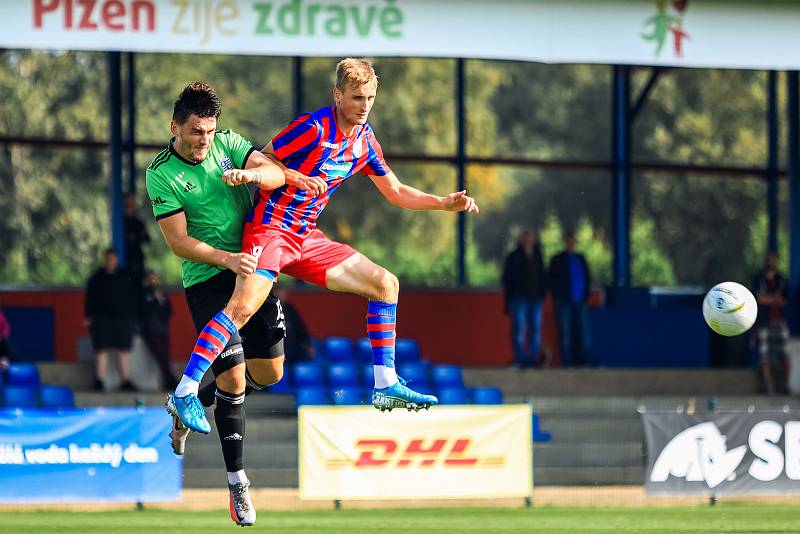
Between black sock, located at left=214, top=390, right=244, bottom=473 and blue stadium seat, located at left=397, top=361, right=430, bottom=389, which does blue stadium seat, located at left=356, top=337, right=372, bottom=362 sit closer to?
blue stadium seat, located at left=397, top=361, right=430, bottom=389

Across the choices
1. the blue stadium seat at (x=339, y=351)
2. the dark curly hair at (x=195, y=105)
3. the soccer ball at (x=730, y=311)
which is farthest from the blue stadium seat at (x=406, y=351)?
the dark curly hair at (x=195, y=105)

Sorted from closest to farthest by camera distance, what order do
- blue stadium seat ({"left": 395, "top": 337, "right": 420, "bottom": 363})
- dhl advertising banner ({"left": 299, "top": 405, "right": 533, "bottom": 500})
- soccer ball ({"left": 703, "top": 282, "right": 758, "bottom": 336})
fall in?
1. soccer ball ({"left": 703, "top": 282, "right": 758, "bottom": 336})
2. dhl advertising banner ({"left": 299, "top": 405, "right": 533, "bottom": 500})
3. blue stadium seat ({"left": 395, "top": 337, "right": 420, "bottom": 363})

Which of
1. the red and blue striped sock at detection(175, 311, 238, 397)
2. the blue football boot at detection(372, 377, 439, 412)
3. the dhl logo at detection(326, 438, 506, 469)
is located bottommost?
the dhl logo at detection(326, 438, 506, 469)

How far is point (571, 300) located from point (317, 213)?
12.1 m

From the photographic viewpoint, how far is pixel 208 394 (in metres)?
8.95

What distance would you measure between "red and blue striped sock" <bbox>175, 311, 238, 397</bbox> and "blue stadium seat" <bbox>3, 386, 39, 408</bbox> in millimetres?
9890

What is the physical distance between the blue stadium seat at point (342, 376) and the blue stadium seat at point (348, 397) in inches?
18.3

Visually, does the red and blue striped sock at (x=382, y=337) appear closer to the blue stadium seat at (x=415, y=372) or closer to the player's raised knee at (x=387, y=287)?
the player's raised knee at (x=387, y=287)

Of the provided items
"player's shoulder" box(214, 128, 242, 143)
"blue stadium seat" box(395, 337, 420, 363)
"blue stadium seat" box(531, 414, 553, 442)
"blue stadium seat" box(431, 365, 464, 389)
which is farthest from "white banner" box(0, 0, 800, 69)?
"player's shoulder" box(214, 128, 242, 143)

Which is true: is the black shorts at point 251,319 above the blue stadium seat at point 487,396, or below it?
above

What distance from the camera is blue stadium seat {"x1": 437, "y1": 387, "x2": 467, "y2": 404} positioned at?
18.5 metres

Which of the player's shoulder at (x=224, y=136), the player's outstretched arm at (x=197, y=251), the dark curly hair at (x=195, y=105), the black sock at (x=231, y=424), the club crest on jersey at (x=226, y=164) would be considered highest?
the dark curly hair at (x=195, y=105)

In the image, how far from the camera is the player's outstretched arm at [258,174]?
780 cm

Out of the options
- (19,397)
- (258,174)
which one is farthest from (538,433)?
(258,174)
